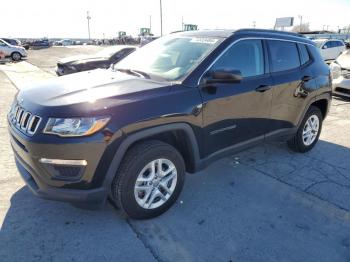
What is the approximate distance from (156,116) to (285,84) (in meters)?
2.14

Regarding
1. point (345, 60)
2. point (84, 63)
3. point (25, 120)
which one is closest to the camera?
point (25, 120)

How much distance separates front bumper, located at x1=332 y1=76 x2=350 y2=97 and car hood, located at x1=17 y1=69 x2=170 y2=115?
717cm

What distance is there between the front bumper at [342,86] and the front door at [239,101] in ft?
18.8

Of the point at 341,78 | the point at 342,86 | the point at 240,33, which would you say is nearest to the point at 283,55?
the point at 240,33

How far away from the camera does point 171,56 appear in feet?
12.2

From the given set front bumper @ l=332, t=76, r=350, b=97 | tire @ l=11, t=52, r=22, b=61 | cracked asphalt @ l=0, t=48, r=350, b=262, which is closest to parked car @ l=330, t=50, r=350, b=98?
front bumper @ l=332, t=76, r=350, b=97

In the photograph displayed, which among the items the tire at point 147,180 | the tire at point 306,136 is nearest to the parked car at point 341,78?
the tire at point 306,136

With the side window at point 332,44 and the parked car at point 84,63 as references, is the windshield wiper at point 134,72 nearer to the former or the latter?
the parked car at point 84,63

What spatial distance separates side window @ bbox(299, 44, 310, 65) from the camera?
4632 millimetres

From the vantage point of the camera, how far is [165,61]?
3.71m

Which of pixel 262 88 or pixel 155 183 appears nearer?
pixel 155 183

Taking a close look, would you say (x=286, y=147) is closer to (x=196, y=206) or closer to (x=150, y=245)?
(x=196, y=206)

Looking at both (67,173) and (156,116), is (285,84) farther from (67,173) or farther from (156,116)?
(67,173)

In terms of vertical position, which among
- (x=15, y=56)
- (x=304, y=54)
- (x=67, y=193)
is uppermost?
(x=304, y=54)
